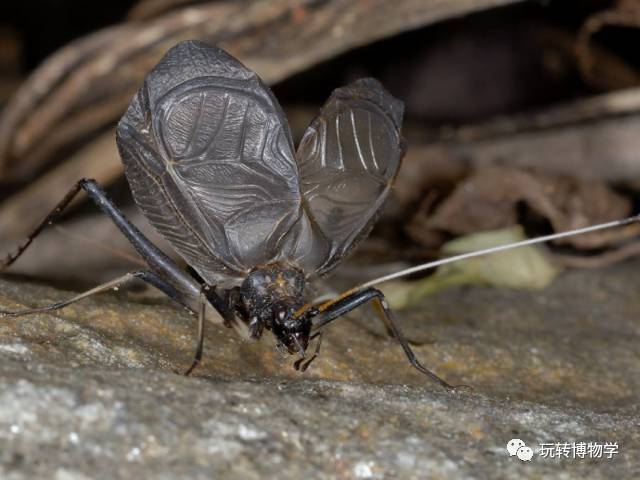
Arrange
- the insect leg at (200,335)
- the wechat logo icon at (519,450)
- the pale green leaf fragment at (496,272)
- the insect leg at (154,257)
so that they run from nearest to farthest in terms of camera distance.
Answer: the wechat logo icon at (519,450), the insect leg at (200,335), the insect leg at (154,257), the pale green leaf fragment at (496,272)

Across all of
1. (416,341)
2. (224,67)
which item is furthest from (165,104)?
(416,341)

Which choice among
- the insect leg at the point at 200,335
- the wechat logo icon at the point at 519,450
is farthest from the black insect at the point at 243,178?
the wechat logo icon at the point at 519,450

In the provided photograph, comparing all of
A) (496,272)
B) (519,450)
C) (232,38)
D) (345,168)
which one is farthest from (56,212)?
(496,272)

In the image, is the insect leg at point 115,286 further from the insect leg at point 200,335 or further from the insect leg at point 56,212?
the insect leg at point 56,212

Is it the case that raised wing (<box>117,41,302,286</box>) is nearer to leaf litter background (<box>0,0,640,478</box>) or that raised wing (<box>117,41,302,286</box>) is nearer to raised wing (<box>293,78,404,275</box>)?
raised wing (<box>293,78,404,275</box>)

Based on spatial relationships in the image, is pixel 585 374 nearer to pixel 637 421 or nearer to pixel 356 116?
pixel 637 421

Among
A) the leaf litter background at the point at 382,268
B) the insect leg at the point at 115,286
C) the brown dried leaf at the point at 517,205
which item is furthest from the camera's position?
the brown dried leaf at the point at 517,205

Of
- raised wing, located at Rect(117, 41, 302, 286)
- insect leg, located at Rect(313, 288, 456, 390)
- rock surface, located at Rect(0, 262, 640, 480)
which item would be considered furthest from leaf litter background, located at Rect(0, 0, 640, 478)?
raised wing, located at Rect(117, 41, 302, 286)
